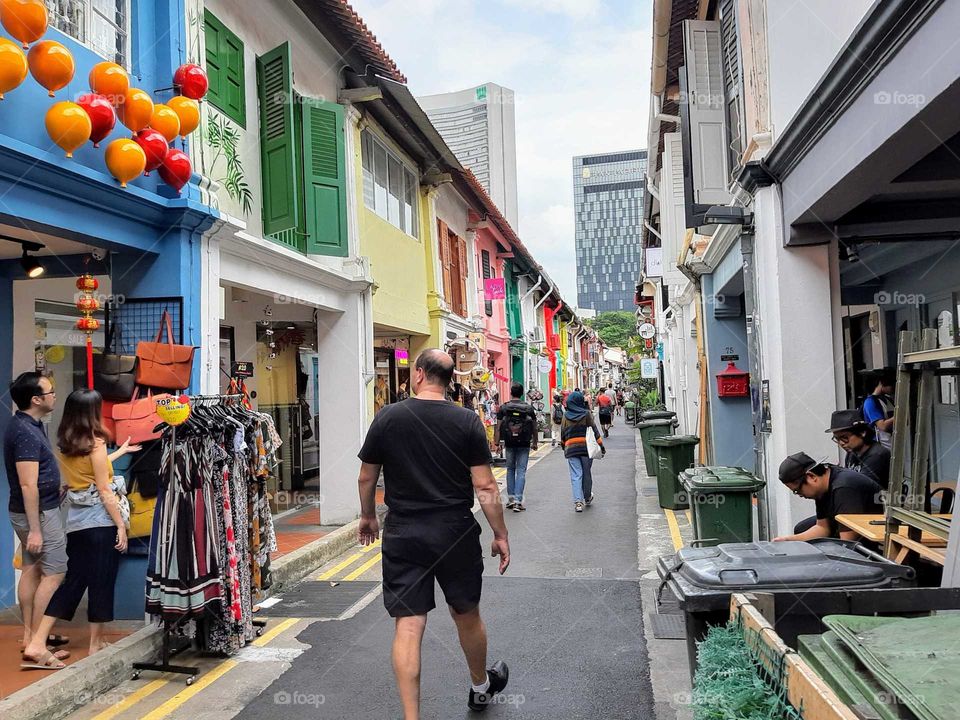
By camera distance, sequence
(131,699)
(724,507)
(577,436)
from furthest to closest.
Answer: (577,436) → (724,507) → (131,699)

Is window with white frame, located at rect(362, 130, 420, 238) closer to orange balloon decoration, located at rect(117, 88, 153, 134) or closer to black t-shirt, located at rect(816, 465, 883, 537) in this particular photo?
orange balloon decoration, located at rect(117, 88, 153, 134)

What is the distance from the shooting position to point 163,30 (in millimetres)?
6102

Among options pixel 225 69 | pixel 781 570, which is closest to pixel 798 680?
pixel 781 570

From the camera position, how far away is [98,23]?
564 centimetres

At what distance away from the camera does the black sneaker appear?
4.23 metres

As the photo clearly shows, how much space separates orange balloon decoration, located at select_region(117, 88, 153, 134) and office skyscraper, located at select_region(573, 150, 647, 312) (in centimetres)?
17307

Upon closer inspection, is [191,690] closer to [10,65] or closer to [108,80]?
[10,65]

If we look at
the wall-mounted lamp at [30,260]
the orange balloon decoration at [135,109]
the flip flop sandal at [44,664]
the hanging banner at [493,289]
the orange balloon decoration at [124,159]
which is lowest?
the flip flop sandal at [44,664]

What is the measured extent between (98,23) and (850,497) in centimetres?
636

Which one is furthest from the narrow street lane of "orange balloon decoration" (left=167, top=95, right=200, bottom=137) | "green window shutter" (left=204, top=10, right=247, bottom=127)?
"green window shutter" (left=204, top=10, right=247, bottom=127)

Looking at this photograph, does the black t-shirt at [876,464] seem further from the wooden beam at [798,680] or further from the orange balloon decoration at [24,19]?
the orange balloon decoration at [24,19]

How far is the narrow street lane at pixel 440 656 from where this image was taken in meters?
4.36

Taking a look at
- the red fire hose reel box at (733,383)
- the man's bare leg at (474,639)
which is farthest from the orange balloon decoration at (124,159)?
the red fire hose reel box at (733,383)

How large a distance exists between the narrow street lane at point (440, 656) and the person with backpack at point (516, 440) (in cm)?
290
